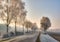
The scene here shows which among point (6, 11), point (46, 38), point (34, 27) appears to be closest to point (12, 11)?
point (6, 11)

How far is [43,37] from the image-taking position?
275 centimetres

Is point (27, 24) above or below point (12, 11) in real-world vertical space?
below

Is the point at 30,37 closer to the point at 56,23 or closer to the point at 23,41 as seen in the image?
the point at 23,41

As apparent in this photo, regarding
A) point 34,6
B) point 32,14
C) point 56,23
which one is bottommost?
point 56,23

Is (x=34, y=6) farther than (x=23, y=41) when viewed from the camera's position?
Yes

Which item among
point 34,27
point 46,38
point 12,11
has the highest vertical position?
point 12,11

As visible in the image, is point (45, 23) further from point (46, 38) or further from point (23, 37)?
point (23, 37)

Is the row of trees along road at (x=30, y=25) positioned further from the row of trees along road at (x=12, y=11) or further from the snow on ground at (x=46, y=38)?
the snow on ground at (x=46, y=38)

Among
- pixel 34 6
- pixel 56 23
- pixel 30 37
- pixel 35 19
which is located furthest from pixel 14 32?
pixel 56 23

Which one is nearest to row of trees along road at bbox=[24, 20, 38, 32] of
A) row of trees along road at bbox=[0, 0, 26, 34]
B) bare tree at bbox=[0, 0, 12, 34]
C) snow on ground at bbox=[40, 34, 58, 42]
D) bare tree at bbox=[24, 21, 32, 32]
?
bare tree at bbox=[24, 21, 32, 32]

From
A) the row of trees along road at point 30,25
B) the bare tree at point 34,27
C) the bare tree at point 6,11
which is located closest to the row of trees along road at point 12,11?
the bare tree at point 6,11

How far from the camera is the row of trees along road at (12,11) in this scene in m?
2.65

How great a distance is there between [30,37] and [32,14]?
495 mm

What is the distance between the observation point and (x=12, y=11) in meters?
2.68
